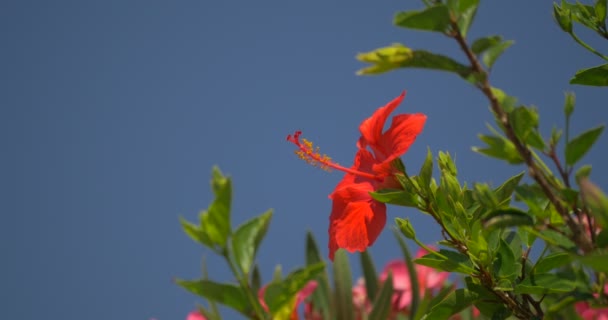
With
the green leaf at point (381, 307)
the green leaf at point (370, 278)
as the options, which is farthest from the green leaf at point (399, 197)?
the green leaf at point (370, 278)

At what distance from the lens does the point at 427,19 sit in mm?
632

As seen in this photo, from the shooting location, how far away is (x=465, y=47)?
2.11 ft

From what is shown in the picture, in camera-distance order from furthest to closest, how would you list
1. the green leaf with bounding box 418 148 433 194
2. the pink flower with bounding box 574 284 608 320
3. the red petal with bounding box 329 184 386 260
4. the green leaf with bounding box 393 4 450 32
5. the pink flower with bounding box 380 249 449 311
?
the pink flower with bounding box 380 249 449 311 < the pink flower with bounding box 574 284 608 320 < the red petal with bounding box 329 184 386 260 < the green leaf with bounding box 418 148 433 194 < the green leaf with bounding box 393 4 450 32

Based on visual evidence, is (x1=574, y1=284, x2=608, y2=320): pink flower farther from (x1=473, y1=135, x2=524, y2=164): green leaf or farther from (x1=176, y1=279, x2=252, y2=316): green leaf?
(x1=176, y1=279, x2=252, y2=316): green leaf

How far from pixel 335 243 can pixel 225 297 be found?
9.8 inches

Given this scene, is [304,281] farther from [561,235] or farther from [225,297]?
[561,235]

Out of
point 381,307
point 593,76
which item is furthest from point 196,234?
point 381,307

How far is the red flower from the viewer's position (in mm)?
904

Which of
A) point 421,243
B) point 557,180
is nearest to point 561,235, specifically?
point 557,180

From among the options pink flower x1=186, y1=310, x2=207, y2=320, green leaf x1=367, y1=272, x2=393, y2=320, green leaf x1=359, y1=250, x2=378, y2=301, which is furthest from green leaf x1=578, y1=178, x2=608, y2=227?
green leaf x1=359, y1=250, x2=378, y2=301

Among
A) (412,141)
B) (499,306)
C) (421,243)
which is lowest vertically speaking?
(499,306)

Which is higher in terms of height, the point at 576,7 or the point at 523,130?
the point at 576,7

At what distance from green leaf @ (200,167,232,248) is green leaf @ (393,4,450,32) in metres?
0.23

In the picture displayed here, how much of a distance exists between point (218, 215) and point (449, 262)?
0.27 m
